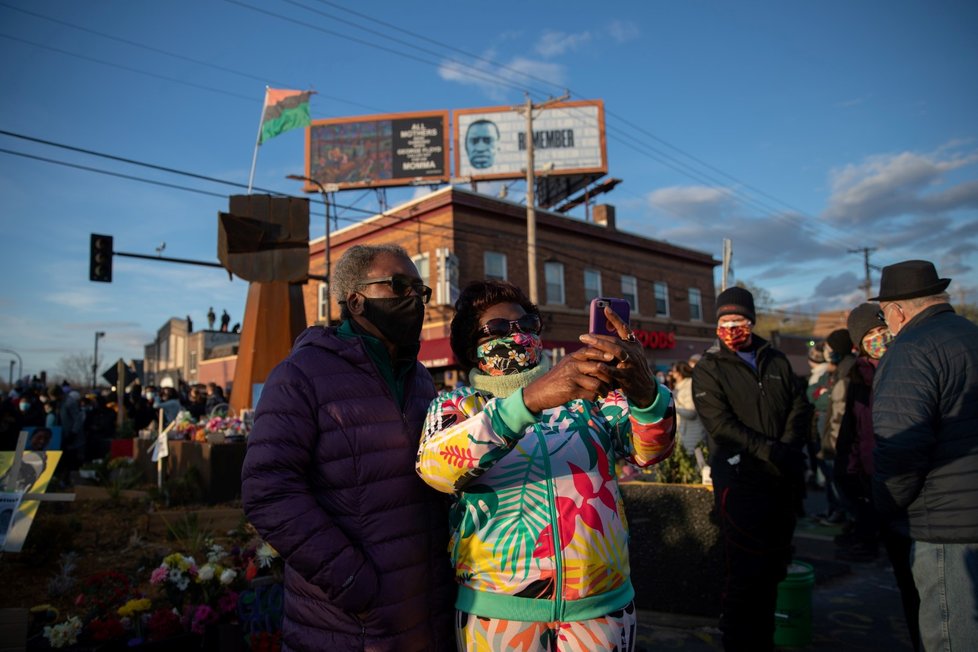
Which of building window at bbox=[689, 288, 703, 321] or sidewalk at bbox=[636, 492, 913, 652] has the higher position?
building window at bbox=[689, 288, 703, 321]

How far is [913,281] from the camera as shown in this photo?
3.01 m

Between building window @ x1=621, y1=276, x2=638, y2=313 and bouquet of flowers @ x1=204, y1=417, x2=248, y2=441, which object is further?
building window @ x1=621, y1=276, x2=638, y2=313

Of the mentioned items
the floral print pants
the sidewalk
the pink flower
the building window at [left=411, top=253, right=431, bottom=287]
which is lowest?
the sidewalk

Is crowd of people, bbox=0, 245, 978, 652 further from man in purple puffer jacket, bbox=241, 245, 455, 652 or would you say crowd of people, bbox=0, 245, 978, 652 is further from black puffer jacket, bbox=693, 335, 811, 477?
black puffer jacket, bbox=693, 335, 811, 477

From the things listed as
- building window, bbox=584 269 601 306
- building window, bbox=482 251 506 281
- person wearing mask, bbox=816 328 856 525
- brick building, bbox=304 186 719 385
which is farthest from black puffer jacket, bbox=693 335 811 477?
building window, bbox=584 269 601 306

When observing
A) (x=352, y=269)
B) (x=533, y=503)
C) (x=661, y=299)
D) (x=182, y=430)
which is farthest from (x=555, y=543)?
(x=661, y=299)

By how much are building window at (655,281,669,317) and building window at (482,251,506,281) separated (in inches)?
352

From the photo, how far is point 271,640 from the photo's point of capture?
3170mm

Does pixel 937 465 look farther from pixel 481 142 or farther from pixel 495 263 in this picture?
pixel 481 142

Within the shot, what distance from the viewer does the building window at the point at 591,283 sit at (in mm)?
25594

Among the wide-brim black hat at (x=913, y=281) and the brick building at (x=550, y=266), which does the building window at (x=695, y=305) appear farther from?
the wide-brim black hat at (x=913, y=281)

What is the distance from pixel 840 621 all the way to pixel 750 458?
2.21 metres

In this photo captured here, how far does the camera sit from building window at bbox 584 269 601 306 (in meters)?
25.6

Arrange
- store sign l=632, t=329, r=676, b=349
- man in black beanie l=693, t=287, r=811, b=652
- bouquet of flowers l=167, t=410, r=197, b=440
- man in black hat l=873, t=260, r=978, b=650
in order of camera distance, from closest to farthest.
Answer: man in black hat l=873, t=260, r=978, b=650 → man in black beanie l=693, t=287, r=811, b=652 → bouquet of flowers l=167, t=410, r=197, b=440 → store sign l=632, t=329, r=676, b=349
